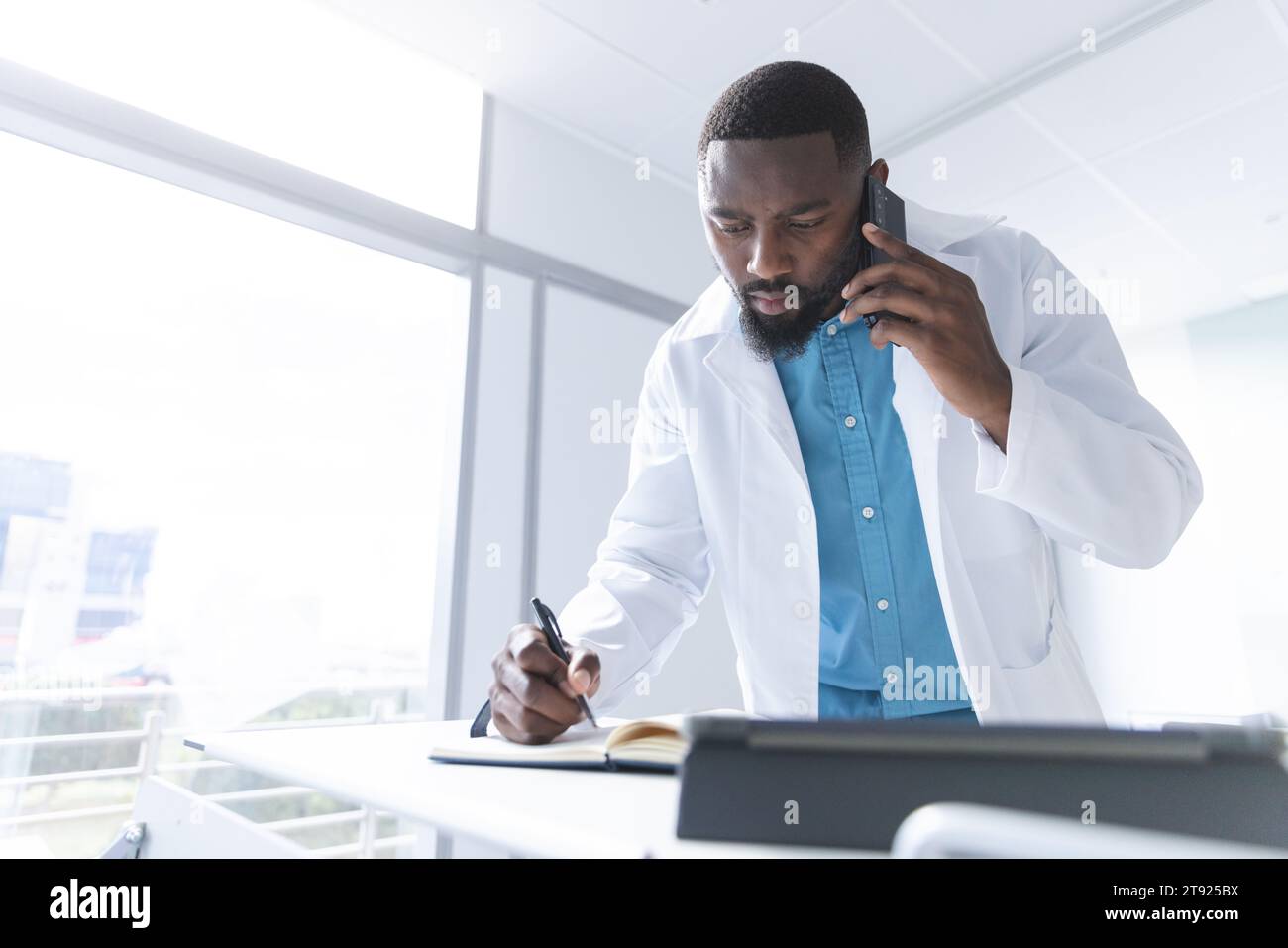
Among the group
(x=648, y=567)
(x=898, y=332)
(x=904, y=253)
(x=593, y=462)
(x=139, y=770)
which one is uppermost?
(x=593, y=462)

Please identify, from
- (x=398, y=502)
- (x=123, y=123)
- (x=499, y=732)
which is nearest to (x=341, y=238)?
(x=123, y=123)

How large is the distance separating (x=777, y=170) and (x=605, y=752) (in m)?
0.97

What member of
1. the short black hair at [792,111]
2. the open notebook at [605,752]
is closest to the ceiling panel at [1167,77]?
the short black hair at [792,111]

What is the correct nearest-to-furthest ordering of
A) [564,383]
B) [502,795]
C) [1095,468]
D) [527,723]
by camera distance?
1. [502,795]
2. [527,723]
3. [1095,468]
4. [564,383]

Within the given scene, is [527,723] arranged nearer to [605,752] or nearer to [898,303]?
[605,752]

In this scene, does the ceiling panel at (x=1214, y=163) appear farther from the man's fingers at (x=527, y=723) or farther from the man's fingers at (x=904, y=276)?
the man's fingers at (x=527, y=723)

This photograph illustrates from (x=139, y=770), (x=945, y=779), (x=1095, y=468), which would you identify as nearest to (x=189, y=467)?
(x=139, y=770)

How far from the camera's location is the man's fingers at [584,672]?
3.23ft

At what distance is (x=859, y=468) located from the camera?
1461 millimetres

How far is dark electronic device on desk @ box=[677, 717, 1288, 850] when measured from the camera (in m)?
0.49

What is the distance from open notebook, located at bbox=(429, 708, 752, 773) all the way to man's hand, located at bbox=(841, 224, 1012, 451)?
52cm

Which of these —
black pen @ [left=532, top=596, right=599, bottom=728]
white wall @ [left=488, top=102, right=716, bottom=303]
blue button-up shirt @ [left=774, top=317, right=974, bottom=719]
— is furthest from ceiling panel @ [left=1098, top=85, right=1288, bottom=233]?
→ black pen @ [left=532, top=596, right=599, bottom=728]

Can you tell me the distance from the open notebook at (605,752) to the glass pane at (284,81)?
2541mm
